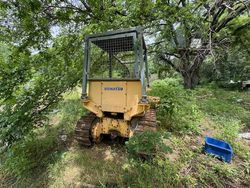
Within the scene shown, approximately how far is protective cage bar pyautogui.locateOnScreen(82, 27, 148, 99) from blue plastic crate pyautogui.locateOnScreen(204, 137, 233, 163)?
1341 millimetres

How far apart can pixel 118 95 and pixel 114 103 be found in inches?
5.9

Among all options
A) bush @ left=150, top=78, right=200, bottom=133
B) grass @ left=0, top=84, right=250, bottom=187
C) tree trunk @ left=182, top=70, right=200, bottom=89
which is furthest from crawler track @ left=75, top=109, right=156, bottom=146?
tree trunk @ left=182, top=70, right=200, bottom=89

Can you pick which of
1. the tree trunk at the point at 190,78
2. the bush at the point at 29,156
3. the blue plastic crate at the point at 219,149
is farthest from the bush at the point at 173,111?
the tree trunk at the point at 190,78

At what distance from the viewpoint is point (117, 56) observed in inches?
130

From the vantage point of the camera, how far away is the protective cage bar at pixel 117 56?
8.20ft

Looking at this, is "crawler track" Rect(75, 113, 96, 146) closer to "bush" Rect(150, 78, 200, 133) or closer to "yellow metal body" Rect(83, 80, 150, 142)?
"yellow metal body" Rect(83, 80, 150, 142)

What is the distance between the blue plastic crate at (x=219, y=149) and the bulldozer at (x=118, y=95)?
97cm

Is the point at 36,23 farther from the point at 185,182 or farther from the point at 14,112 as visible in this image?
the point at 185,182

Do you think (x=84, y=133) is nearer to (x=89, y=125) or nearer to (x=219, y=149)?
(x=89, y=125)

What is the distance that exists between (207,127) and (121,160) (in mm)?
2180

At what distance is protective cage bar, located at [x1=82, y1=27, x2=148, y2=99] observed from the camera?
250 centimetres

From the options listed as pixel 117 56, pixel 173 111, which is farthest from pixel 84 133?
pixel 173 111

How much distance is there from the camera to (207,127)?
3660 mm

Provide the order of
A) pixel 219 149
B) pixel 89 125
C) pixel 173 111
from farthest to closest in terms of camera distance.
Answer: pixel 173 111
pixel 89 125
pixel 219 149
